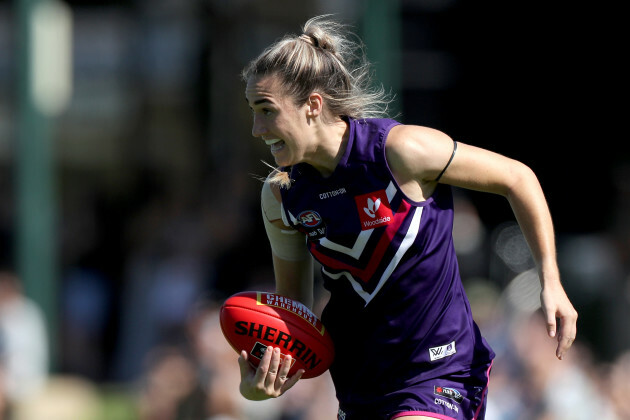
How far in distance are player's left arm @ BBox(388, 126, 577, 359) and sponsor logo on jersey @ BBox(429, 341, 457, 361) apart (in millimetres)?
379

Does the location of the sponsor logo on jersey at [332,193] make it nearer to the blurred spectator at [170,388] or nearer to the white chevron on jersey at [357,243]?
the white chevron on jersey at [357,243]

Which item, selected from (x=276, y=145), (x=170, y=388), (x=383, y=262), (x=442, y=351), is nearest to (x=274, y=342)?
(x=383, y=262)

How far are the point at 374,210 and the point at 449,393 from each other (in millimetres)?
713

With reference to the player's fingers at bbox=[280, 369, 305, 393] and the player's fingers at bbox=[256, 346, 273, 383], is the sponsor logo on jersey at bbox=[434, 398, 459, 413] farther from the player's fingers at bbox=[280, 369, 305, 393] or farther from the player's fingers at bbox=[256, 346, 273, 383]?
the player's fingers at bbox=[256, 346, 273, 383]

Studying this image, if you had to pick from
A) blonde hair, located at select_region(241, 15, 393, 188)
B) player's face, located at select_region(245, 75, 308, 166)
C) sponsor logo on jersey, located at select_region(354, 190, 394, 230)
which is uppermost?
blonde hair, located at select_region(241, 15, 393, 188)

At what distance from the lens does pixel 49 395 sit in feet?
27.9

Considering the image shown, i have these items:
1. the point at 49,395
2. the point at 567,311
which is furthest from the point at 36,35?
the point at 567,311

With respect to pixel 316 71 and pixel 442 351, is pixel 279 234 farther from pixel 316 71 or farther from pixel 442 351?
pixel 442 351

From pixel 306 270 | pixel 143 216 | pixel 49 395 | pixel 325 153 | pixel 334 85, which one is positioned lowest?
pixel 49 395

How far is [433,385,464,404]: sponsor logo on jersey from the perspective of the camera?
362 centimetres

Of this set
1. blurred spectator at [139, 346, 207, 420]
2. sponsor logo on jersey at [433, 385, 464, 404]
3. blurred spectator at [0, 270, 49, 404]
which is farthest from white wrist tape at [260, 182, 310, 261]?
blurred spectator at [0, 270, 49, 404]

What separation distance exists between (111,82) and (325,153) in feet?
32.8

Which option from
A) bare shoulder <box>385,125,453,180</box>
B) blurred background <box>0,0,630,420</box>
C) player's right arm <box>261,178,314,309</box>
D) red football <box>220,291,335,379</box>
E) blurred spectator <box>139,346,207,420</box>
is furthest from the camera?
blurred background <box>0,0,630,420</box>

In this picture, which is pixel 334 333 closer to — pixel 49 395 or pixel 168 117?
pixel 49 395
